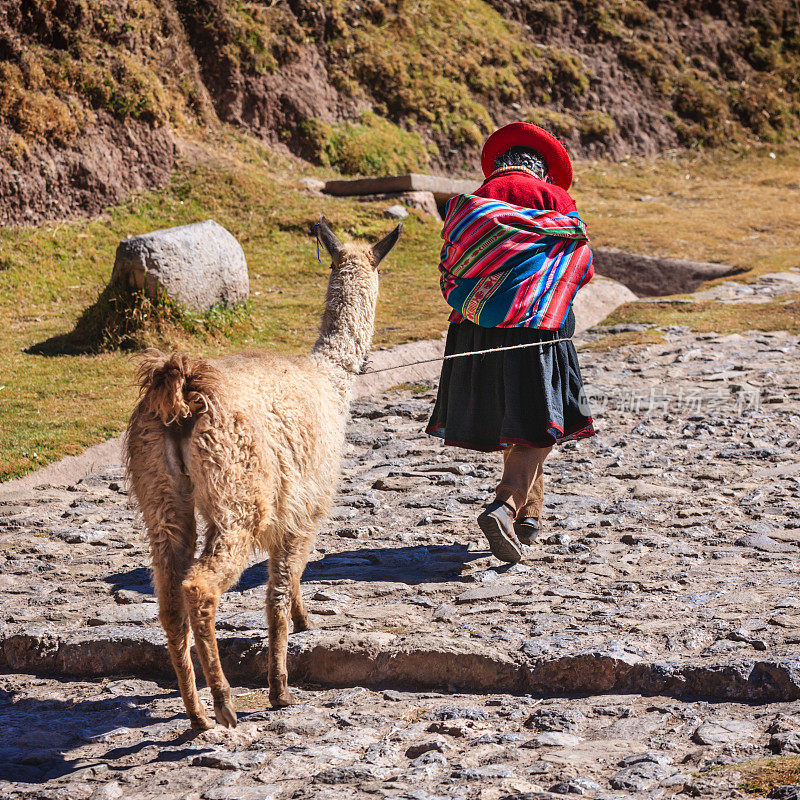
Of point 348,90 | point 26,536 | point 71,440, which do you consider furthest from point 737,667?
point 348,90

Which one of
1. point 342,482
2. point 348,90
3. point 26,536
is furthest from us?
point 348,90

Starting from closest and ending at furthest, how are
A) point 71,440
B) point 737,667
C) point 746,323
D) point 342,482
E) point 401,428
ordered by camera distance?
point 737,667 < point 342,482 < point 71,440 < point 401,428 < point 746,323

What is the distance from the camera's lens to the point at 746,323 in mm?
12945

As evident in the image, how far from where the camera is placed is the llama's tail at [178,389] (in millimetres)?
4305

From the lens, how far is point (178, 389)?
169 inches

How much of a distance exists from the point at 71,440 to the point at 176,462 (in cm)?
469

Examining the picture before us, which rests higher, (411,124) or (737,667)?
(411,124)

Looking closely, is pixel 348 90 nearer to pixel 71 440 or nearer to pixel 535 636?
pixel 71 440

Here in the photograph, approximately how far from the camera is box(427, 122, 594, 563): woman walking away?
620 cm

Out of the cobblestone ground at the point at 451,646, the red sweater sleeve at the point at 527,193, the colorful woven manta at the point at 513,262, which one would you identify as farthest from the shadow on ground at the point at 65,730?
the red sweater sleeve at the point at 527,193

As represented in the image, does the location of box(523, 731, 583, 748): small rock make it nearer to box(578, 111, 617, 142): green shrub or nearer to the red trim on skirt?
the red trim on skirt

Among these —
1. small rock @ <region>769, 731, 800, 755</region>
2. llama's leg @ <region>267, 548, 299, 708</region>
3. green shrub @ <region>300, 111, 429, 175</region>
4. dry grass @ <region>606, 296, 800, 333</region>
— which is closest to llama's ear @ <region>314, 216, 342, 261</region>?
llama's leg @ <region>267, 548, 299, 708</region>

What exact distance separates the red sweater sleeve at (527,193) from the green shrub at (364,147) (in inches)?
593

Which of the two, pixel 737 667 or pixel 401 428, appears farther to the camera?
pixel 401 428
